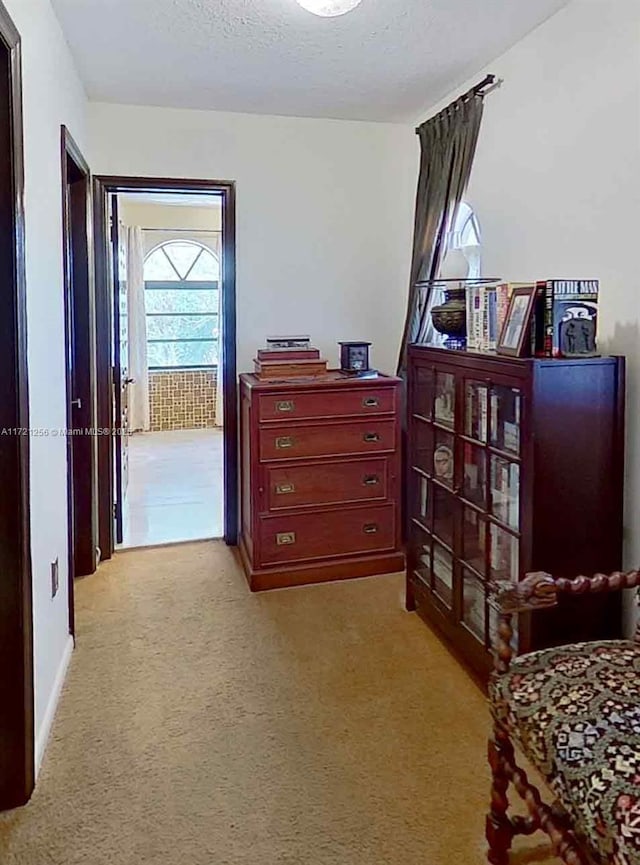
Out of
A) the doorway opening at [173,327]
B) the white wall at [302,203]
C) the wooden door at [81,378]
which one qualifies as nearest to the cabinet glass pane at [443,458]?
the white wall at [302,203]

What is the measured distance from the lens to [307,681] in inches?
106

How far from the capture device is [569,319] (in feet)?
7.51

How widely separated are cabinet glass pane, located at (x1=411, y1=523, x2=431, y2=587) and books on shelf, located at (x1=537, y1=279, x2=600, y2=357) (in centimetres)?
112

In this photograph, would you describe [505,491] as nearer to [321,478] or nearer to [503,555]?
[503,555]

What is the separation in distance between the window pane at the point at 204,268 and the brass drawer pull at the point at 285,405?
5.04 metres

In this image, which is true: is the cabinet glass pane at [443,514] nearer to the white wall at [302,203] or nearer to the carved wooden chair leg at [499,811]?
the carved wooden chair leg at [499,811]

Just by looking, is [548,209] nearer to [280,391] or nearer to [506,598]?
[280,391]

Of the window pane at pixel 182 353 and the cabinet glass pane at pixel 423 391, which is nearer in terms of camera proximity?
the cabinet glass pane at pixel 423 391

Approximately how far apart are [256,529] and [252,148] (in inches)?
82.7

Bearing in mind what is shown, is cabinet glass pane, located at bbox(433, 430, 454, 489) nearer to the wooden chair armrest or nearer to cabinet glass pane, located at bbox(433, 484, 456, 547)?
cabinet glass pane, located at bbox(433, 484, 456, 547)

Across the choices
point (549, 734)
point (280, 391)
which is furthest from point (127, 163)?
point (549, 734)

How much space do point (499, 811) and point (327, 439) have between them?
2.12 m

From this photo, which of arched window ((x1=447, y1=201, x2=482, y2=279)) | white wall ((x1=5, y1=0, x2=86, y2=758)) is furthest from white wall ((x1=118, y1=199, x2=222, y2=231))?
white wall ((x1=5, y1=0, x2=86, y2=758))

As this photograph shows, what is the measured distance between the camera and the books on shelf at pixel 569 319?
2.29m
